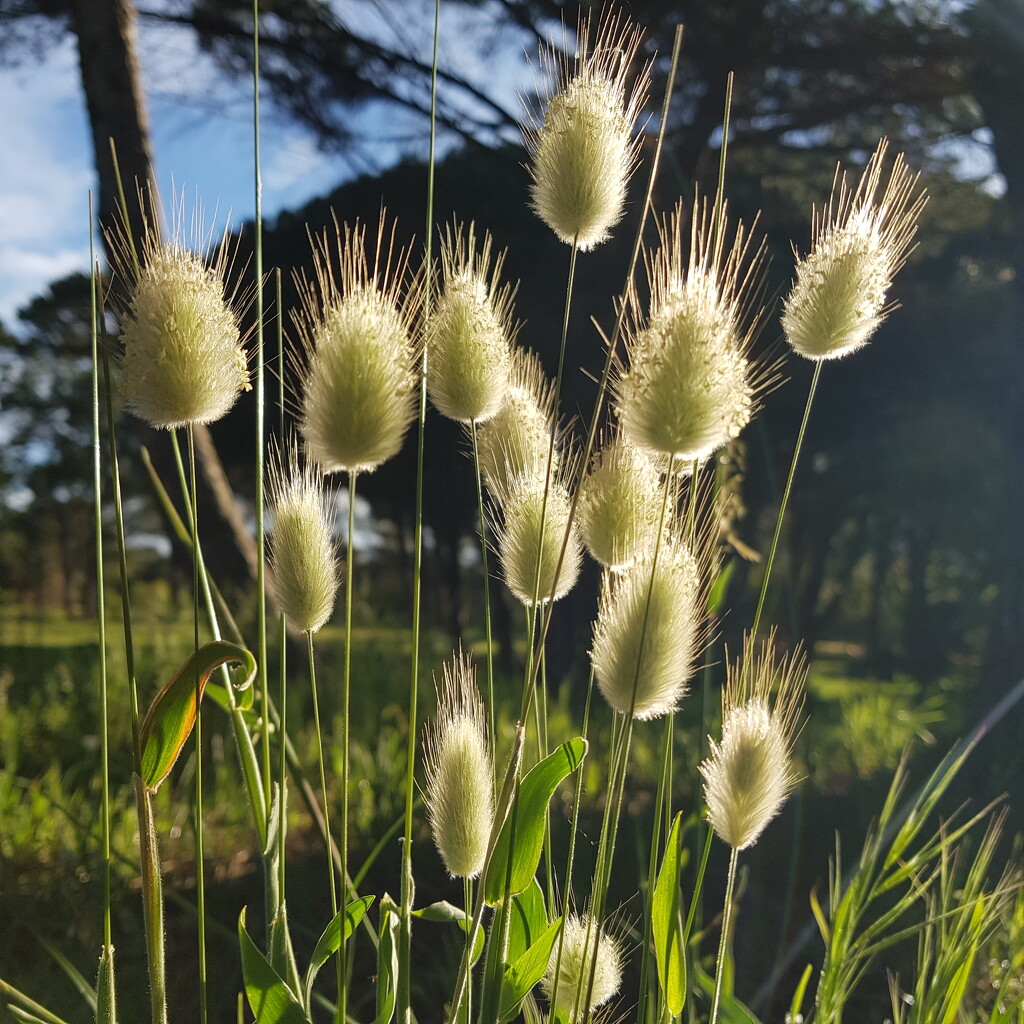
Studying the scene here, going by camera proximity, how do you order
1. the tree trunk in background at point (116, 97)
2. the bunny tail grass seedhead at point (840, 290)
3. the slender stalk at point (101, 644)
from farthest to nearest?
the tree trunk in background at point (116, 97), the bunny tail grass seedhead at point (840, 290), the slender stalk at point (101, 644)

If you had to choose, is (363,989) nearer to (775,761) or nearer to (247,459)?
(775,761)

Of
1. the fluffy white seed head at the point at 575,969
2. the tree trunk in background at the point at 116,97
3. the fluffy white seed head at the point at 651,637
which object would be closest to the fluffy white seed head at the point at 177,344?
the fluffy white seed head at the point at 651,637

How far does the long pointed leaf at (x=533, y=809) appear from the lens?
0.38m

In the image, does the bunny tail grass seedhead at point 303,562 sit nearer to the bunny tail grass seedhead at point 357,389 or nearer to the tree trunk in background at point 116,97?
the bunny tail grass seedhead at point 357,389

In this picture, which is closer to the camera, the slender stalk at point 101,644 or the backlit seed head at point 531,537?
the slender stalk at point 101,644

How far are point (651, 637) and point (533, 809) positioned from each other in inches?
3.7

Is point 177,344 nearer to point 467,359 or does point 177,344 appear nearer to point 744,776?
point 467,359

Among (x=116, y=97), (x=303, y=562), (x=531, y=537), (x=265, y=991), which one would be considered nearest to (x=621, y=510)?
(x=531, y=537)

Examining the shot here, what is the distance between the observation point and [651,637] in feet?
1.25

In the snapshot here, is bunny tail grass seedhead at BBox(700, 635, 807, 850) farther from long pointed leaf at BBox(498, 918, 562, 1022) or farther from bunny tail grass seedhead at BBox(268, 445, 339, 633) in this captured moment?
bunny tail grass seedhead at BBox(268, 445, 339, 633)

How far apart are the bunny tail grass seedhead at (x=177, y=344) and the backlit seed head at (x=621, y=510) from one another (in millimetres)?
175

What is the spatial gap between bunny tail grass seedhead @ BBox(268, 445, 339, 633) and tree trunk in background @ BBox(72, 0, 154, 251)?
1.15 metres

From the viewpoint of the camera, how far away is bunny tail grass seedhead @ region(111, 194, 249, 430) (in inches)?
14.3

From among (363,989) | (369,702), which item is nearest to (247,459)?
(369,702)
